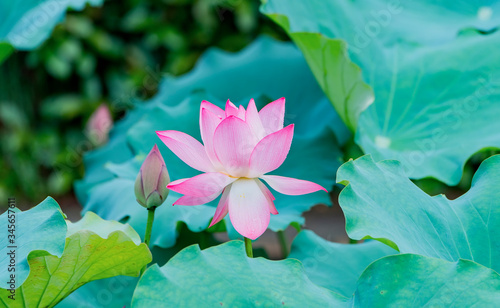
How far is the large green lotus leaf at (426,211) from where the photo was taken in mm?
541

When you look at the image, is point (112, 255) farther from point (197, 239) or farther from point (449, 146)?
point (449, 146)

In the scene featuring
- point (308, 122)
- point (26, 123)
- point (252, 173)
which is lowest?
point (26, 123)

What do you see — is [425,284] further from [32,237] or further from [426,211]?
[32,237]

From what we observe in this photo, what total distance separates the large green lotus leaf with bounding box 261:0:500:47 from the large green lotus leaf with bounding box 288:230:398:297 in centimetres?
37

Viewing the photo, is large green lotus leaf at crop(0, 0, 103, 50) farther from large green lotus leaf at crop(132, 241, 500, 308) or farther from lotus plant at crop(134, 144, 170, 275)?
large green lotus leaf at crop(132, 241, 500, 308)

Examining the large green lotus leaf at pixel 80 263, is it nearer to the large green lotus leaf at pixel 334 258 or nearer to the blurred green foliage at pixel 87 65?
the large green lotus leaf at pixel 334 258

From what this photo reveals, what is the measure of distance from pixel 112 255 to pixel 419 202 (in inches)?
13.5

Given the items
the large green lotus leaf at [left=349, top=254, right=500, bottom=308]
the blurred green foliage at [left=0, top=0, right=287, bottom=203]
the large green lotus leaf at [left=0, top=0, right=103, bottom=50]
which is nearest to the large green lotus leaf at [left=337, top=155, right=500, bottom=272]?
the large green lotus leaf at [left=349, top=254, right=500, bottom=308]

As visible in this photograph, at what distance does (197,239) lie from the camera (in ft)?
2.61

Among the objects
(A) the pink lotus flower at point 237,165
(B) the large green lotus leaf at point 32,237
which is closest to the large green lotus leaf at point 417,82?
(A) the pink lotus flower at point 237,165

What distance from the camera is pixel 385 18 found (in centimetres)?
102

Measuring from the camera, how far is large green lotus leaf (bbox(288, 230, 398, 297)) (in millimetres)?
637

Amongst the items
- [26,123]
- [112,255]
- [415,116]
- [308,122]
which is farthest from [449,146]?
[26,123]

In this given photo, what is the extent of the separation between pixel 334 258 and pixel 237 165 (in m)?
0.24
